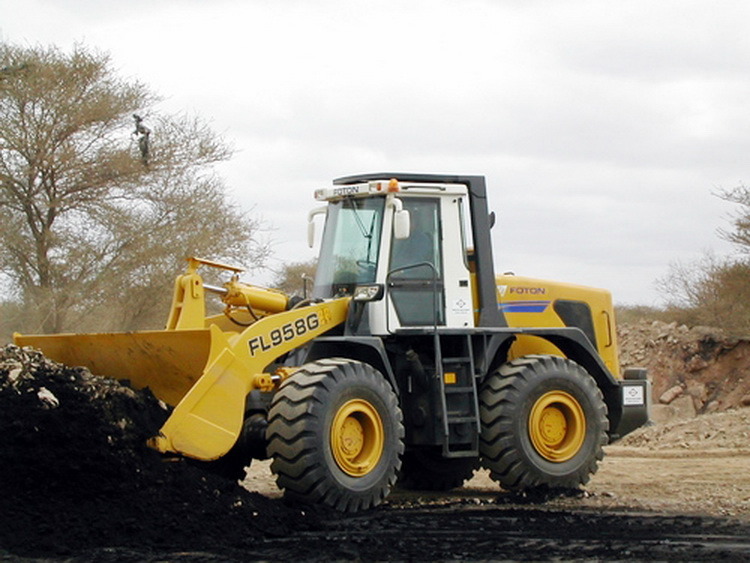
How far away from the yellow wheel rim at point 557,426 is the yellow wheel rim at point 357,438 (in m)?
1.87

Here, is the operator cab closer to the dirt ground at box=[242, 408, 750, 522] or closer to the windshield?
the windshield

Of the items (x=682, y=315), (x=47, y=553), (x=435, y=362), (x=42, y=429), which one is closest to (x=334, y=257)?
(x=435, y=362)

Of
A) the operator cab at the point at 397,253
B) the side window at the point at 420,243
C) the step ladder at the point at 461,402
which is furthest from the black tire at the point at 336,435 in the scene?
the side window at the point at 420,243

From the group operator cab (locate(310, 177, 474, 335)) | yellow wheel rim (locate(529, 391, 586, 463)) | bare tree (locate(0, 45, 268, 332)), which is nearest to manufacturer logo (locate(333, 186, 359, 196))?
operator cab (locate(310, 177, 474, 335))

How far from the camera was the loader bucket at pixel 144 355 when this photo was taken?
10.2m

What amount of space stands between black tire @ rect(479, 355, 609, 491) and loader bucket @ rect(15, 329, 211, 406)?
9.43ft

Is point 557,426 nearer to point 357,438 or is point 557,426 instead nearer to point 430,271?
point 430,271

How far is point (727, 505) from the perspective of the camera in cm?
1114

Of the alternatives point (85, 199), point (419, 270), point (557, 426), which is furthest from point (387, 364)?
point (85, 199)

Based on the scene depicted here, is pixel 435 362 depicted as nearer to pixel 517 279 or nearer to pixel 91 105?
pixel 517 279

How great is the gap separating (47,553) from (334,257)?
4.55 meters

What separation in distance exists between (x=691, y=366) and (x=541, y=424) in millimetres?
19931

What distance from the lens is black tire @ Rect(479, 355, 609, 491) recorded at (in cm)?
1145

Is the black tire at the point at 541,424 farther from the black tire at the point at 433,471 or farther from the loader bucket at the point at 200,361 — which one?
the loader bucket at the point at 200,361
